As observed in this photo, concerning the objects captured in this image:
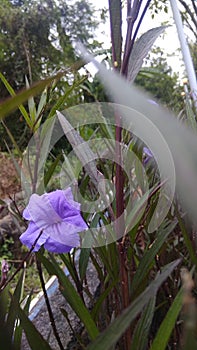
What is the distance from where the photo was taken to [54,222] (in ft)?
1.28

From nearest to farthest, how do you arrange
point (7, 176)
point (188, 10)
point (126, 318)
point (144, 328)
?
point (126, 318), point (144, 328), point (188, 10), point (7, 176)

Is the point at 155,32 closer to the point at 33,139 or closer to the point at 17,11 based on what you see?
the point at 33,139

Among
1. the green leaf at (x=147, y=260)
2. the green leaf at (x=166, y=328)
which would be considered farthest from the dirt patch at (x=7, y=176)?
the green leaf at (x=166, y=328)

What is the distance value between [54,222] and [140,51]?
15cm

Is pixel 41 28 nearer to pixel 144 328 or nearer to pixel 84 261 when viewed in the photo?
pixel 84 261

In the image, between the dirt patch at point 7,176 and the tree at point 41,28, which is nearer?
the dirt patch at point 7,176

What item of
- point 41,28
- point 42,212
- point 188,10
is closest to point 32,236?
point 42,212

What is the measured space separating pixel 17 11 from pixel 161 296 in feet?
18.8

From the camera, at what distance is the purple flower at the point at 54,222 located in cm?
38

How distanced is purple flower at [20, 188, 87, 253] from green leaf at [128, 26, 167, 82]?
4.3 inches

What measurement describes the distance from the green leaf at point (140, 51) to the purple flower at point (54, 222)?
11cm

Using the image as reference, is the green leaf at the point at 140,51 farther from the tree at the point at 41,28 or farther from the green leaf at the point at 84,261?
the tree at the point at 41,28

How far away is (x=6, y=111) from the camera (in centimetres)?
16

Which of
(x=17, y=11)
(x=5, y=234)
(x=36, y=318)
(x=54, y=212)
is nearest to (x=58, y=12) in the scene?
(x=17, y=11)
